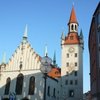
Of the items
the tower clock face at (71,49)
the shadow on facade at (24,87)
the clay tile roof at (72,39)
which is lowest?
the shadow on facade at (24,87)

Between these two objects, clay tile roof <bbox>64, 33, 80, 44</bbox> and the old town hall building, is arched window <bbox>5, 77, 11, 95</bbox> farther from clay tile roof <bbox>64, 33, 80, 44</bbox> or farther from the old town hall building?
clay tile roof <bbox>64, 33, 80, 44</bbox>

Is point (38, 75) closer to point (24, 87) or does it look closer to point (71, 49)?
point (24, 87)

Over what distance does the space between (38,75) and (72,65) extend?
14.4 metres

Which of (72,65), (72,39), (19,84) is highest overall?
(72,39)

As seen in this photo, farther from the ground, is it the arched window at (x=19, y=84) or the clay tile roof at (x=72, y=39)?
the clay tile roof at (x=72, y=39)

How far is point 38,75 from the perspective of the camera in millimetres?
58312

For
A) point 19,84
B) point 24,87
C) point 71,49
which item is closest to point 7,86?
point 19,84

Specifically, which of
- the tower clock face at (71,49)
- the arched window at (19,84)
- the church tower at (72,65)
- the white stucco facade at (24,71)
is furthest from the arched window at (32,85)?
the tower clock face at (71,49)

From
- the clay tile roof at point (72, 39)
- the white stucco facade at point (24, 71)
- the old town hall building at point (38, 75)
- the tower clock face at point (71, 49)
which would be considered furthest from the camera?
the clay tile roof at point (72, 39)

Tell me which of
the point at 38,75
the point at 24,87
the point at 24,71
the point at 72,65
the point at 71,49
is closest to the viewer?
the point at 38,75

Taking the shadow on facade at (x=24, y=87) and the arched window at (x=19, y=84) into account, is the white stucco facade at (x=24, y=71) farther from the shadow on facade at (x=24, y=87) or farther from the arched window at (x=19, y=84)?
the arched window at (x=19, y=84)

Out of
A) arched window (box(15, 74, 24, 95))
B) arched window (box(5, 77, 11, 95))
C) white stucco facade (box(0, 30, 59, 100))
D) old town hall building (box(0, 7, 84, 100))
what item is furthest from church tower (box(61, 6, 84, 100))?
arched window (box(5, 77, 11, 95))

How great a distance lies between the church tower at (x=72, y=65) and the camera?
6625 cm

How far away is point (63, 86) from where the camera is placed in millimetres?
67625
